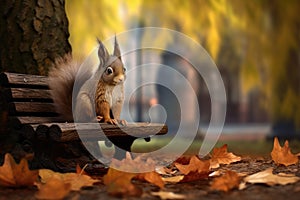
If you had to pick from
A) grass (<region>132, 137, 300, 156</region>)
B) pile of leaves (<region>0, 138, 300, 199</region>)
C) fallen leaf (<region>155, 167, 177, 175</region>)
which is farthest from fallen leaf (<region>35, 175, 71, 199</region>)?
grass (<region>132, 137, 300, 156</region>)

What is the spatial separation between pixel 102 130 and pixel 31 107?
547mm

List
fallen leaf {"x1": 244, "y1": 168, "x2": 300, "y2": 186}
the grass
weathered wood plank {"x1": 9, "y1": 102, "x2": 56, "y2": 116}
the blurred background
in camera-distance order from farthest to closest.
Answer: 1. the blurred background
2. the grass
3. weathered wood plank {"x1": 9, "y1": 102, "x2": 56, "y2": 116}
4. fallen leaf {"x1": 244, "y1": 168, "x2": 300, "y2": 186}

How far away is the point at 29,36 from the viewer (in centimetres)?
316

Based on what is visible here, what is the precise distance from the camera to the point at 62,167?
2648 mm

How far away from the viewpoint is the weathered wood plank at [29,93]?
268 centimetres

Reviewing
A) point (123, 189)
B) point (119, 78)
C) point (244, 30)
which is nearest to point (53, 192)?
point (123, 189)

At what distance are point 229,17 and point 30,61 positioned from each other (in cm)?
335

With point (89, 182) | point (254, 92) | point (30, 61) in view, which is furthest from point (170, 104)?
point (89, 182)

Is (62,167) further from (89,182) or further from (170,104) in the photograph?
(170,104)

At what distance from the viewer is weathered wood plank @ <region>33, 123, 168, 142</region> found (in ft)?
7.50

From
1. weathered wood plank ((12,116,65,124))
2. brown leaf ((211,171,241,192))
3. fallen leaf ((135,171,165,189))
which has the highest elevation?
weathered wood plank ((12,116,65,124))

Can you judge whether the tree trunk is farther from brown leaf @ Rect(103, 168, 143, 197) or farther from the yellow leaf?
brown leaf @ Rect(103, 168, 143, 197)

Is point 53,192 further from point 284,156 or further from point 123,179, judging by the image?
point 284,156

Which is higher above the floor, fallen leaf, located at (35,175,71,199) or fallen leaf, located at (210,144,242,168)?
fallen leaf, located at (35,175,71,199)
